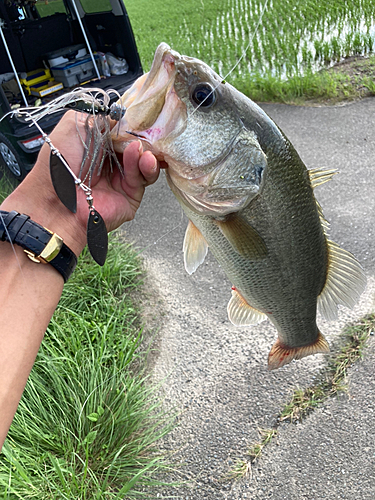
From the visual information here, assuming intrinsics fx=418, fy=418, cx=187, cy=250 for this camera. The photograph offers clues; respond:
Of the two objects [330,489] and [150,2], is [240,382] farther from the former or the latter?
[150,2]

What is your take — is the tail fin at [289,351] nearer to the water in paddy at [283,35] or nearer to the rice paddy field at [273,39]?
the rice paddy field at [273,39]

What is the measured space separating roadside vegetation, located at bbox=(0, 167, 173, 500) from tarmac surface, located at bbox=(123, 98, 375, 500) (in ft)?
0.70

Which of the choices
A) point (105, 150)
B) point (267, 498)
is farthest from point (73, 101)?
point (267, 498)

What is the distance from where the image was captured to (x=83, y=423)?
2.18 metres

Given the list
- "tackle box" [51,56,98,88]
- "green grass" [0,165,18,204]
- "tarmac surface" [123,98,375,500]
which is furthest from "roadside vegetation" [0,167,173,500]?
"tackle box" [51,56,98,88]

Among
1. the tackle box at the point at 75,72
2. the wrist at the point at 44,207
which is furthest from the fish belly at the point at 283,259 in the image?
the tackle box at the point at 75,72

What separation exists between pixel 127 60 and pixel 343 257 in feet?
16.4

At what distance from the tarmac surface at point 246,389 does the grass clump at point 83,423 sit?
233 millimetres

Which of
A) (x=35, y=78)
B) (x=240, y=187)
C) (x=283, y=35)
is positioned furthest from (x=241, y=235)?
(x=283, y=35)

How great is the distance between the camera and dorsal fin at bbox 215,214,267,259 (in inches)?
55.2

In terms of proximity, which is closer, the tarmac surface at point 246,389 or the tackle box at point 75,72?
the tarmac surface at point 246,389

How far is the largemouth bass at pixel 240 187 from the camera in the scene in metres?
1.22

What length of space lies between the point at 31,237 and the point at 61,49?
18.7 ft

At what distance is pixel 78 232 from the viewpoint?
4.60 feet
